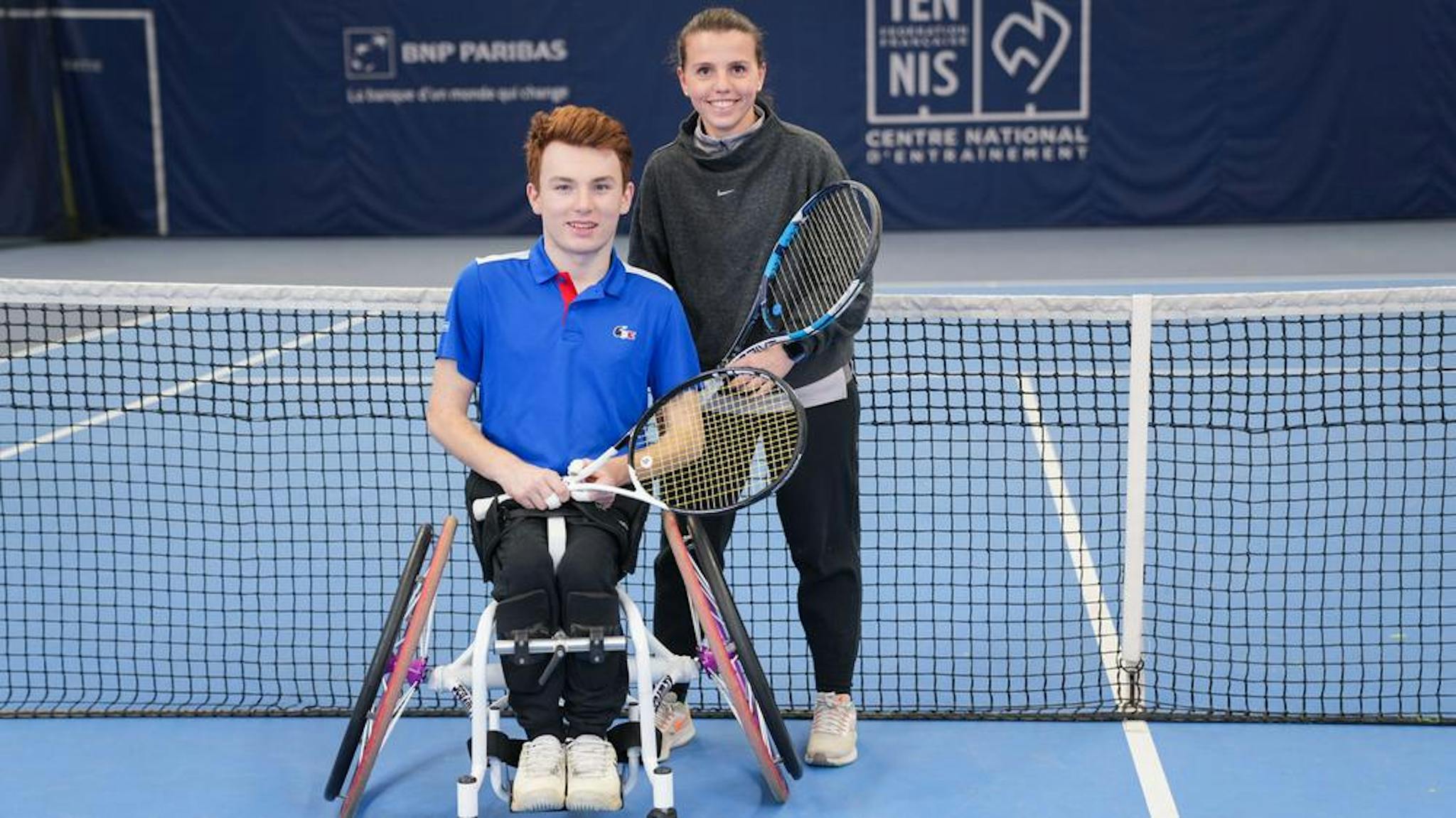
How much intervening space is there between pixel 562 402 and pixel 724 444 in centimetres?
32

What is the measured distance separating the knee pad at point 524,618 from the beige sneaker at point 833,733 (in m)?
0.81

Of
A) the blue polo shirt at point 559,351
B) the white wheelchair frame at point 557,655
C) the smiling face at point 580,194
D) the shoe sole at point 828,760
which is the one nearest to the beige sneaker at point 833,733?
the shoe sole at point 828,760

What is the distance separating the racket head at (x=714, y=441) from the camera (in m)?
2.97

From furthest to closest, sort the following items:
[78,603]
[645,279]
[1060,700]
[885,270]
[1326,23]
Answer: [1326,23]
[885,270]
[78,603]
[1060,700]
[645,279]

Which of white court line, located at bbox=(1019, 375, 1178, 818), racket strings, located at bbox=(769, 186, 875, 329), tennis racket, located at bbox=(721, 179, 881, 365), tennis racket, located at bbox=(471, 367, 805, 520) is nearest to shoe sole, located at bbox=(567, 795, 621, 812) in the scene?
tennis racket, located at bbox=(471, 367, 805, 520)

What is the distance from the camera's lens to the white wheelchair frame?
9.46ft

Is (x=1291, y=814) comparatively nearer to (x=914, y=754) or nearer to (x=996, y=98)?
(x=914, y=754)

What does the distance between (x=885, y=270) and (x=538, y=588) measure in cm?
898

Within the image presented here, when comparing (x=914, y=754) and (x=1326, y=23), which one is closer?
(x=914, y=754)

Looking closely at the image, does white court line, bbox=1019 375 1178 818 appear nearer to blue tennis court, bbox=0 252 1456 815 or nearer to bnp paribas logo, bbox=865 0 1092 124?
blue tennis court, bbox=0 252 1456 815

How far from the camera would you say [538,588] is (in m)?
Answer: 2.94

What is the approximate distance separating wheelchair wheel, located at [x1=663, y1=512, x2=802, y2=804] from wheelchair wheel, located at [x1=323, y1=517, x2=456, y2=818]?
17.1 inches

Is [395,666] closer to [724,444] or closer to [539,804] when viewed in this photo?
[539,804]

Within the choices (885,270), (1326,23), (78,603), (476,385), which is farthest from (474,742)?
(1326,23)
